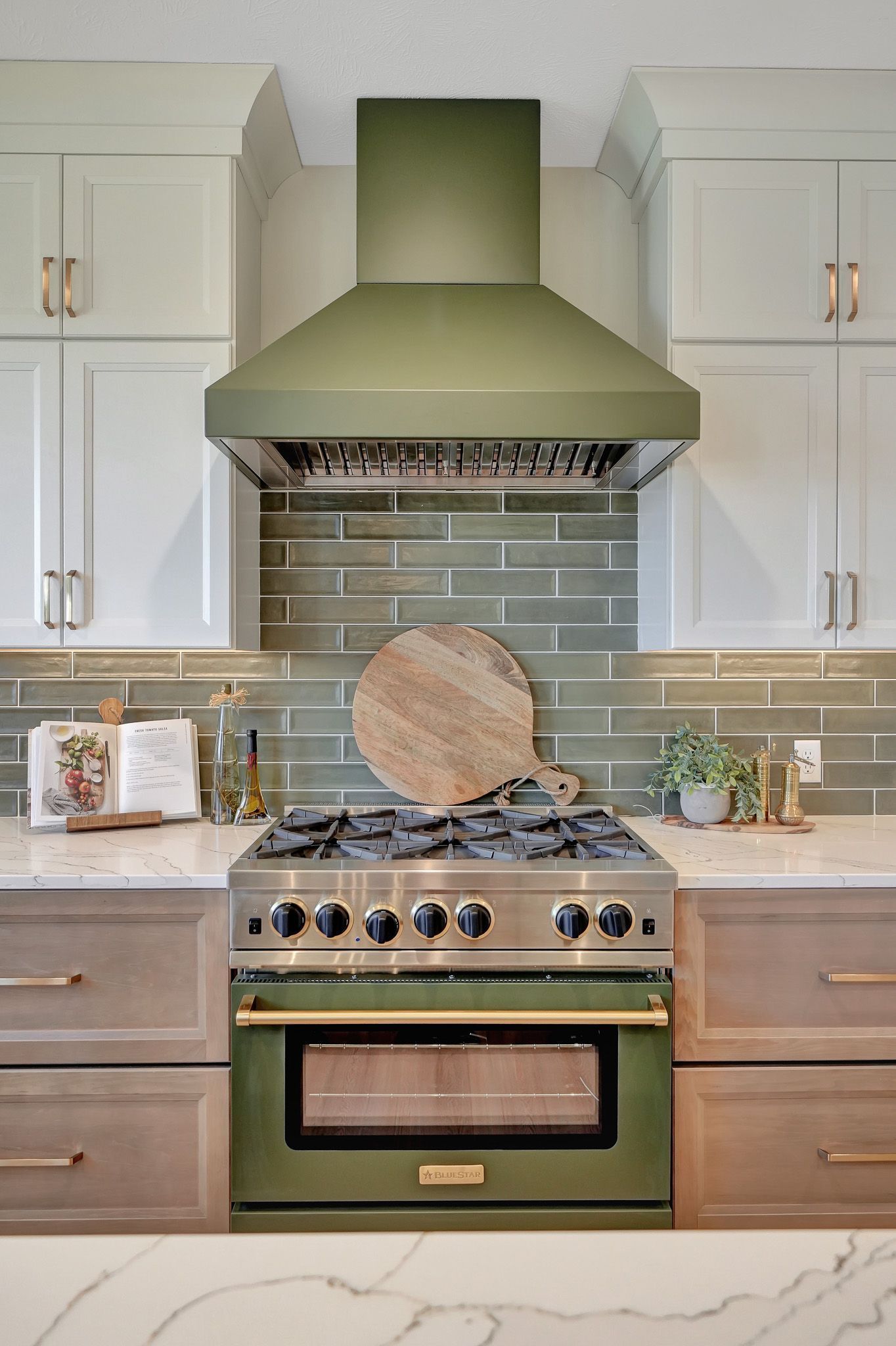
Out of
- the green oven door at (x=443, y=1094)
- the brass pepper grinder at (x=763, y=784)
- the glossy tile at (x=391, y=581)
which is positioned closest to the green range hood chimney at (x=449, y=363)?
the glossy tile at (x=391, y=581)

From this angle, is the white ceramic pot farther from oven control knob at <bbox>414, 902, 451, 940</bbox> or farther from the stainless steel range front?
oven control knob at <bbox>414, 902, 451, 940</bbox>

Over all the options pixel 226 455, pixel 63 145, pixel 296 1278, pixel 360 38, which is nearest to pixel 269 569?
pixel 226 455

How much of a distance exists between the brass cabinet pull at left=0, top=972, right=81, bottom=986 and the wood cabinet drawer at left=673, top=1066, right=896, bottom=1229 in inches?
46.9

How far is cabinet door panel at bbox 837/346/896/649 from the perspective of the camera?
79.4 inches

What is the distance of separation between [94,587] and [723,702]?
1.63 meters

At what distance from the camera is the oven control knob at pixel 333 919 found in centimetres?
164

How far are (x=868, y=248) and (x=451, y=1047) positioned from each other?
199 cm

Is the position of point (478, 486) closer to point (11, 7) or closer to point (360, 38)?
point (360, 38)

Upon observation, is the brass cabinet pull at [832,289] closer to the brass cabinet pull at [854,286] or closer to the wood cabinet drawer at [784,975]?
the brass cabinet pull at [854,286]

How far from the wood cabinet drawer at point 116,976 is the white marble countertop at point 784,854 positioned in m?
0.95

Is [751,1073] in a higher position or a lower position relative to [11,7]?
lower

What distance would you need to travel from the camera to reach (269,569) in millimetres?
2334

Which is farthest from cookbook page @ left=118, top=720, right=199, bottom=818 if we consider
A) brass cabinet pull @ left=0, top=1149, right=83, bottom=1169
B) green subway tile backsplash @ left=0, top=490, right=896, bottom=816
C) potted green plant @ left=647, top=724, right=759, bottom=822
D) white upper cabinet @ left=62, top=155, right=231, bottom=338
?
potted green plant @ left=647, top=724, right=759, bottom=822

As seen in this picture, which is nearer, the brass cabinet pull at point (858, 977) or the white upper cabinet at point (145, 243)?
the brass cabinet pull at point (858, 977)
